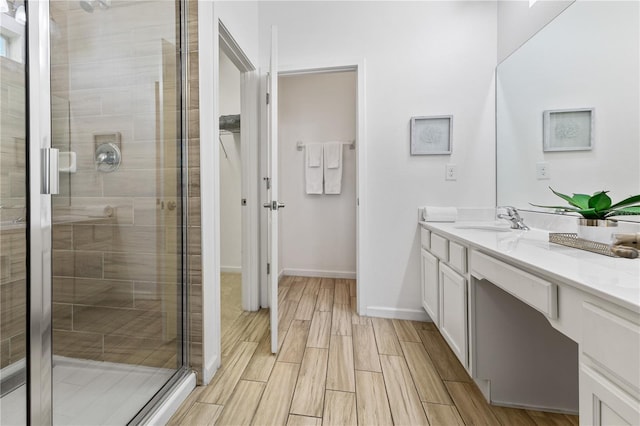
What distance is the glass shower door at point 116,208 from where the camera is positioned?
103 cm

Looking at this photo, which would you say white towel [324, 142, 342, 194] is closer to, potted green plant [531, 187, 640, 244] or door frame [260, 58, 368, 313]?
door frame [260, 58, 368, 313]

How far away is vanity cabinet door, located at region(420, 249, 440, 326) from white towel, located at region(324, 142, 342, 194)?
1.40 metres

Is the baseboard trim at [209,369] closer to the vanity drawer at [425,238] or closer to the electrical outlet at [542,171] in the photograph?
the vanity drawer at [425,238]

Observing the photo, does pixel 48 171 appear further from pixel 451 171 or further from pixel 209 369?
pixel 451 171

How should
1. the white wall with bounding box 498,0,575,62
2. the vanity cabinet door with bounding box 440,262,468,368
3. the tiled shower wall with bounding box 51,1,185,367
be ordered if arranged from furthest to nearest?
the white wall with bounding box 498,0,575,62 < the vanity cabinet door with bounding box 440,262,468,368 < the tiled shower wall with bounding box 51,1,185,367

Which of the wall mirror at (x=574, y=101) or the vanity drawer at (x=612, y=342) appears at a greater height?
the wall mirror at (x=574, y=101)

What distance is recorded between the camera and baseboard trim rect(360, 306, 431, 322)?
2.12 meters

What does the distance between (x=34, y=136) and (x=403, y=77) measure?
2.16 m

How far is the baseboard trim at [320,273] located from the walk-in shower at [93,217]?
1.96 m

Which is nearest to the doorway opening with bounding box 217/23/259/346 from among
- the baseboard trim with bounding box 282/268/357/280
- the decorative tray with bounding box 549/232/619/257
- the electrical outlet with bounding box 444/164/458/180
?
the baseboard trim with bounding box 282/268/357/280

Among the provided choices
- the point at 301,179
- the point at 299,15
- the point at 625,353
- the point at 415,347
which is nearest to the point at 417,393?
the point at 415,347

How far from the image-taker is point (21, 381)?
852 millimetres

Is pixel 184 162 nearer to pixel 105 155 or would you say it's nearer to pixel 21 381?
pixel 105 155

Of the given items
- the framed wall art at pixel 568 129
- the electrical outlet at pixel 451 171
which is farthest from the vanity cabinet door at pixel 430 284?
the framed wall art at pixel 568 129
